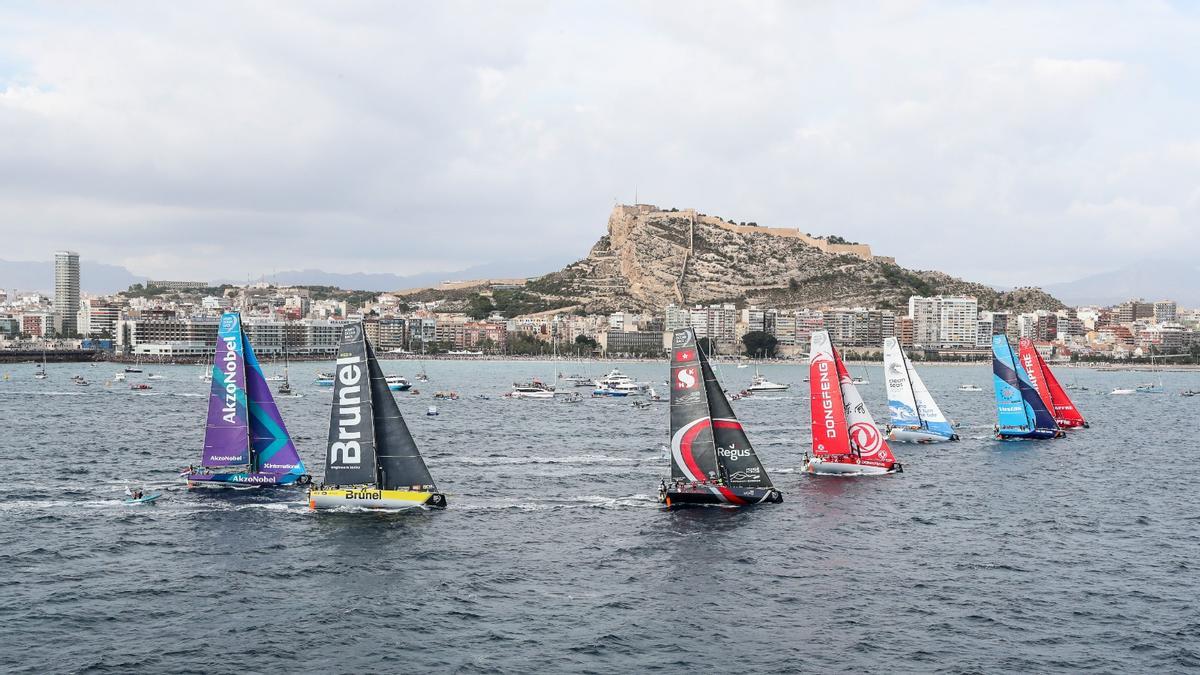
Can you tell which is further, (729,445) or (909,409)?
(909,409)

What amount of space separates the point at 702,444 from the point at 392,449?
11.1 metres

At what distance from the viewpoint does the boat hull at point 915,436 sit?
6172cm

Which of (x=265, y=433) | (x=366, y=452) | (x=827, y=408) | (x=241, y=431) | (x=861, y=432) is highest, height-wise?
(x=827, y=408)

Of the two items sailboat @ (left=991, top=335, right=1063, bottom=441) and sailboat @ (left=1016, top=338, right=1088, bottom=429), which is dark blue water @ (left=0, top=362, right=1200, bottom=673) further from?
sailboat @ (left=1016, top=338, right=1088, bottom=429)

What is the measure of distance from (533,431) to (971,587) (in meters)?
42.1

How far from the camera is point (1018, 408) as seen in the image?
212 feet

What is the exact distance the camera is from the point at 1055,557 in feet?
107

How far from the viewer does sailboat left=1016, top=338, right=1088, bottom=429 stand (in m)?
67.2

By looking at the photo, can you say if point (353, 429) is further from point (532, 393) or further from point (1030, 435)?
point (532, 393)

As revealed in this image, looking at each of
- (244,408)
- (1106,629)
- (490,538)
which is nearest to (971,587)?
(1106,629)

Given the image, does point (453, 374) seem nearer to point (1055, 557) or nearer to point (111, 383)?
point (111, 383)

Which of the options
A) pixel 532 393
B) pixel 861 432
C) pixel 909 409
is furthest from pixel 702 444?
pixel 532 393

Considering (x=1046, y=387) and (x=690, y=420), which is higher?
(x=690, y=420)

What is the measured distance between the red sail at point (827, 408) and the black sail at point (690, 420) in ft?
32.7
